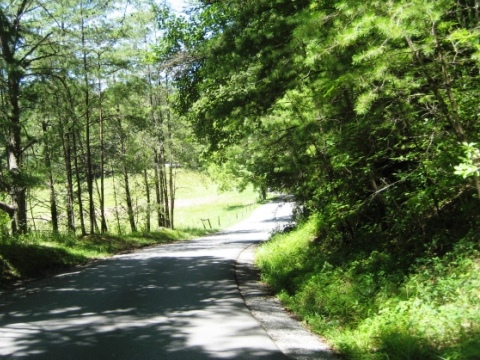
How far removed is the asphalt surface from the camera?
18.3 ft

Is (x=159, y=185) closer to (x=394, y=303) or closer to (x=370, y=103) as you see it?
(x=394, y=303)

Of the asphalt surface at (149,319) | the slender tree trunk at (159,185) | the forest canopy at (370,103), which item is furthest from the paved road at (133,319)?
the slender tree trunk at (159,185)

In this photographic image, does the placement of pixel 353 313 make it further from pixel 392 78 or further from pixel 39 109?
pixel 39 109

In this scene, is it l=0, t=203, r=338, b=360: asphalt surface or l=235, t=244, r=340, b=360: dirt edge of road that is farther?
l=0, t=203, r=338, b=360: asphalt surface

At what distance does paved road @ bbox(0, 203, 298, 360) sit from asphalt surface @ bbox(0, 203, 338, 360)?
13mm

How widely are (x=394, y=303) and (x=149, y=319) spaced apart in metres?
3.87

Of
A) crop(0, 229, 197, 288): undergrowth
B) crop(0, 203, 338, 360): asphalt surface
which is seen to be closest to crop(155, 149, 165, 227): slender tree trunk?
crop(0, 229, 197, 288): undergrowth

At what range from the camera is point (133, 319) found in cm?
711

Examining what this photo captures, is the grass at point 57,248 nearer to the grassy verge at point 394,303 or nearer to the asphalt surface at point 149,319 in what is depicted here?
the asphalt surface at point 149,319

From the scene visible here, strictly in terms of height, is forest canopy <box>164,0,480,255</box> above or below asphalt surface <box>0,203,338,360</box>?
above

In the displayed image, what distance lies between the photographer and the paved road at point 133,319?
18.4 feet

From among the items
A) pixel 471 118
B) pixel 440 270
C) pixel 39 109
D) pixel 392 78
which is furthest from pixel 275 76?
pixel 39 109

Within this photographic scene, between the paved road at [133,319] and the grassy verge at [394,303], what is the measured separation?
100 centimetres

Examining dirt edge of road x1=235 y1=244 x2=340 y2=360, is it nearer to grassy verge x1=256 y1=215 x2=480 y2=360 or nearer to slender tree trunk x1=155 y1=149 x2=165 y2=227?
grassy verge x1=256 y1=215 x2=480 y2=360
